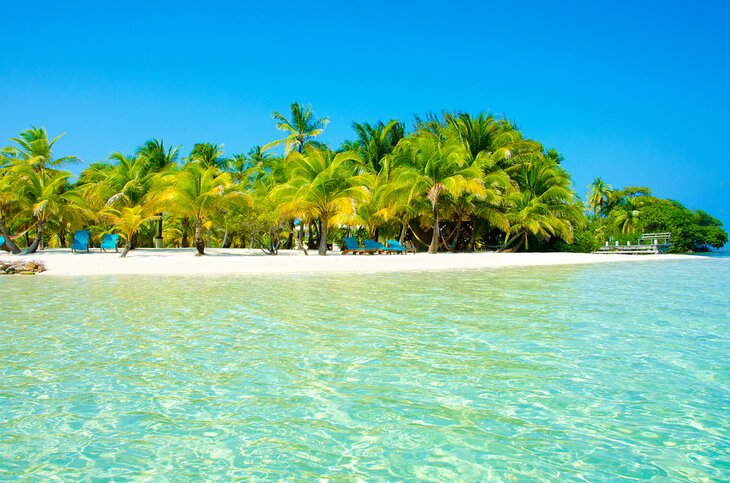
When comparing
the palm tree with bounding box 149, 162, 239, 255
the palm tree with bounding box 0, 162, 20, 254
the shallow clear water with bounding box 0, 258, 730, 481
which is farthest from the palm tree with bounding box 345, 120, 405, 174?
the shallow clear water with bounding box 0, 258, 730, 481

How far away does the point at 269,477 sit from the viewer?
2.28m

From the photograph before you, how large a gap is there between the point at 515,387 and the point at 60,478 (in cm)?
271

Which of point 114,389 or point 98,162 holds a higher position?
point 98,162

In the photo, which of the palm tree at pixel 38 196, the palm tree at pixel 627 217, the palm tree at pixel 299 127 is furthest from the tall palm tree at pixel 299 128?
the palm tree at pixel 627 217

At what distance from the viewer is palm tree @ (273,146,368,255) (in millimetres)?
20219

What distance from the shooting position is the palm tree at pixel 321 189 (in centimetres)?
2022

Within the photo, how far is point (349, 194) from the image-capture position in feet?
67.8

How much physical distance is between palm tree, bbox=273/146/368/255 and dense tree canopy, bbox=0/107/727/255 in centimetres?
5

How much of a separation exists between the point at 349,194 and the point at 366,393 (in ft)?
57.5

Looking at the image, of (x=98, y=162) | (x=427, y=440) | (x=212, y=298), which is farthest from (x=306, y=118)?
(x=427, y=440)

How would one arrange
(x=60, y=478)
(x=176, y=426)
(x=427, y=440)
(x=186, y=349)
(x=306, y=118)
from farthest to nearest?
(x=306, y=118), (x=186, y=349), (x=176, y=426), (x=427, y=440), (x=60, y=478)

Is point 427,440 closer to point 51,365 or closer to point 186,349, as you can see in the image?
point 186,349

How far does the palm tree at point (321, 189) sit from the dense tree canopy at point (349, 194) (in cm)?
5

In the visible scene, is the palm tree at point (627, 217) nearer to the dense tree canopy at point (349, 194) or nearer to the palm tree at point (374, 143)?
the dense tree canopy at point (349, 194)
